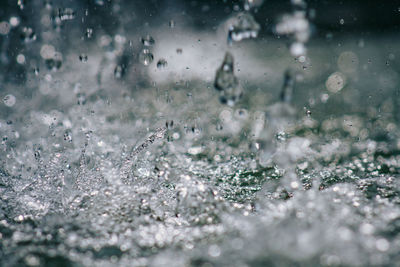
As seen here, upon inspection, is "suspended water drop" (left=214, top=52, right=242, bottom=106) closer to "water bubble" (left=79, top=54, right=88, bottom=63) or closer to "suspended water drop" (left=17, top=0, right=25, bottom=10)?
"water bubble" (left=79, top=54, right=88, bottom=63)

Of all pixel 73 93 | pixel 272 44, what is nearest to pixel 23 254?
pixel 73 93

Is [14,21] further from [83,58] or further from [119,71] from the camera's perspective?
[119,71]

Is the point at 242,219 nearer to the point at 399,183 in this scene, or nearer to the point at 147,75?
the point at 399,183

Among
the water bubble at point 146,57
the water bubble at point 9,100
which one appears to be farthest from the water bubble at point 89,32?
the water bubble at point 9,100

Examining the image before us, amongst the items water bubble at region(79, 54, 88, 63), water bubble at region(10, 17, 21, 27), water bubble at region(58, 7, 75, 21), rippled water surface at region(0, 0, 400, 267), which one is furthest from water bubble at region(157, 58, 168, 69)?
water bubble at region(10, 17, 21, 27)

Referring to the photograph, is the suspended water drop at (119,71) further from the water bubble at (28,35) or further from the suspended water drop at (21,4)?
the suspended water drop at (21,4)

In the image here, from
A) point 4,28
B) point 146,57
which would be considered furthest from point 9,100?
point 146,57
